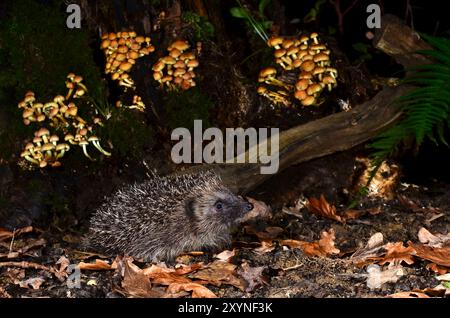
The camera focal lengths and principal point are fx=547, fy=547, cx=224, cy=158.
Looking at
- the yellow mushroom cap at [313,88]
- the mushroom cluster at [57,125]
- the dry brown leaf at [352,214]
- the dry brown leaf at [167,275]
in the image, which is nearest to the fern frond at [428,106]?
the dry brown leaf at [352,214]

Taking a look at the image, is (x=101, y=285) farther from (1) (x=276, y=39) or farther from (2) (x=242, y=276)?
(1) (x=276, y=39)

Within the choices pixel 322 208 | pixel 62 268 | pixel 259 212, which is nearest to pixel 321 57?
pixel 322 208

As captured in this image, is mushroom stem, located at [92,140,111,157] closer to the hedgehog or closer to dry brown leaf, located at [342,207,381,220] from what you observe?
the hedgehog

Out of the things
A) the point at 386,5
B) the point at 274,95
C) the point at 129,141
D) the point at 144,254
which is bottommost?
the point at 144,254

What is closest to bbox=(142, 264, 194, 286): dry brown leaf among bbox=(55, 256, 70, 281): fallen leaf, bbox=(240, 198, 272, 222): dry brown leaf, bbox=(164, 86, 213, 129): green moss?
bbox=(55, 256, 70, 281): fallen leaf

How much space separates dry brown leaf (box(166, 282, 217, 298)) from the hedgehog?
4.96 ft

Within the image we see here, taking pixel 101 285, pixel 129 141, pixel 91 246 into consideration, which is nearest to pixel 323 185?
pixel 129 141

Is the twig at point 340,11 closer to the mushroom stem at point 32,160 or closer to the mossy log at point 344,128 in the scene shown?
the mossy log at point 344,128

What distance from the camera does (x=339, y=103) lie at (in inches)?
310

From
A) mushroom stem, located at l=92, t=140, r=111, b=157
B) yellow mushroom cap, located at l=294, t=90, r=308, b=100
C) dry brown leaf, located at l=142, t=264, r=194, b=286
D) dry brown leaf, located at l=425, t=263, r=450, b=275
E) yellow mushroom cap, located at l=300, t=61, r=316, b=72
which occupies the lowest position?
dry brown leaf, located at l=142, t=264, r=194, b=286

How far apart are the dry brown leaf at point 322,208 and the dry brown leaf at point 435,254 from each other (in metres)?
1.78

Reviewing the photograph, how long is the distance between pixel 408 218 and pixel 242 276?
3121 mm

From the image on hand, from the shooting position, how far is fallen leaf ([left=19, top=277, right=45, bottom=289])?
4715mm

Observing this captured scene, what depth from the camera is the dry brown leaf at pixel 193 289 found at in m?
4.39
